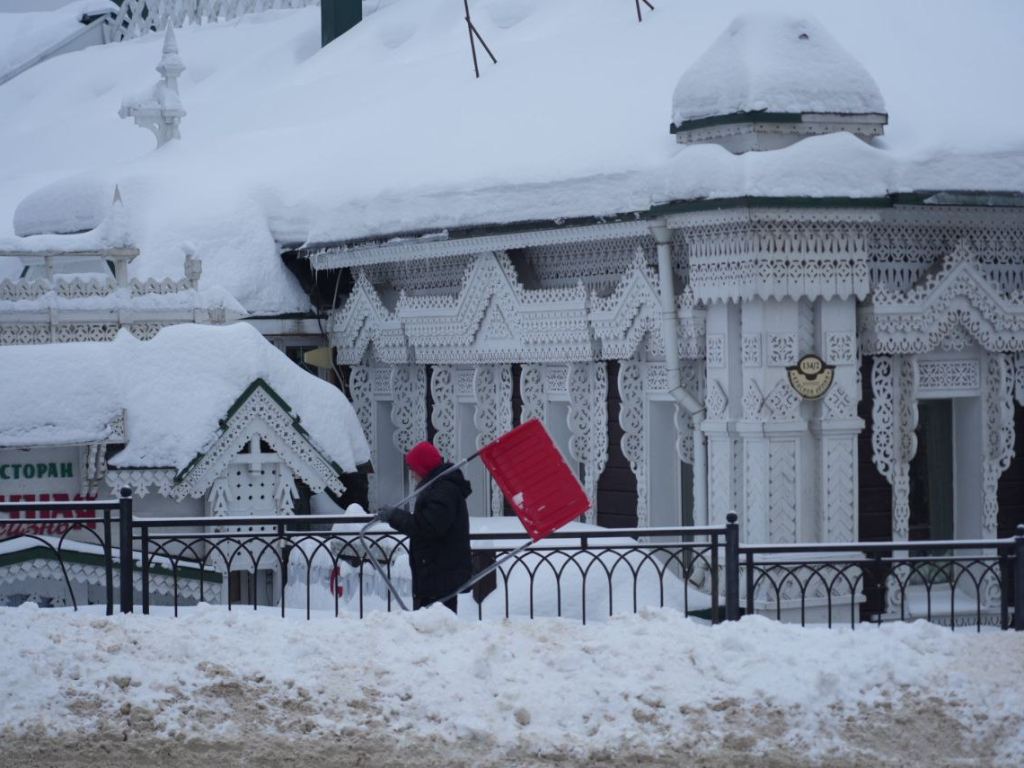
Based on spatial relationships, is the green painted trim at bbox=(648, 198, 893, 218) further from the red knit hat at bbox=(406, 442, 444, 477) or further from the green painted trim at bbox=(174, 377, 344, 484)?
the green painted trim at bbox=(174, 377, 344, 484)

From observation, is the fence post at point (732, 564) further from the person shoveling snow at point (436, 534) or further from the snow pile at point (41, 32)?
the snow pile at point (41, 32)

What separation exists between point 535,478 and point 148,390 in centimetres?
515

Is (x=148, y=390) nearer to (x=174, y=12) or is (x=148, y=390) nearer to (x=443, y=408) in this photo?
(x=443, y=408)

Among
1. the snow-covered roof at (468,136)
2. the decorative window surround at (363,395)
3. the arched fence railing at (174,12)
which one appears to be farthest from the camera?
the arched fence railing at (174,12)

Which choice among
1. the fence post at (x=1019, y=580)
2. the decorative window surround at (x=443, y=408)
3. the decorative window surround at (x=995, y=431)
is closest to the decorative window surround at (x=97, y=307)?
the decorative window surround at (x=443, y=408)

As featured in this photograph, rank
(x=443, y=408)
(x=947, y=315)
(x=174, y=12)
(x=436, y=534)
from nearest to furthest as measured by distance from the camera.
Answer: (x=436, y=534)
(x=947, y=315)
(x=443, y=408)
(x=174, y=12)

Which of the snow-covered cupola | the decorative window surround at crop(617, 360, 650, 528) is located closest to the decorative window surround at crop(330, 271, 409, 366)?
the decorative window surround at crop(617, 360, 650, 528)

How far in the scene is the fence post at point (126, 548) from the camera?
35.1 feet

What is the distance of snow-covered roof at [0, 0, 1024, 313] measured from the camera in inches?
498

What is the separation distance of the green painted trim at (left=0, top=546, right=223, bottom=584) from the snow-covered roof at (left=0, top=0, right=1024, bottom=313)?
3464 millimetres

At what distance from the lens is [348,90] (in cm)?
2020

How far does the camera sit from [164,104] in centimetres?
2000

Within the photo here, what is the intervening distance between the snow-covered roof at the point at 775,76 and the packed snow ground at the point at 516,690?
4264 mm

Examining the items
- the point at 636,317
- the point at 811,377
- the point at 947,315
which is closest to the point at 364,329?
the point at 636,317
